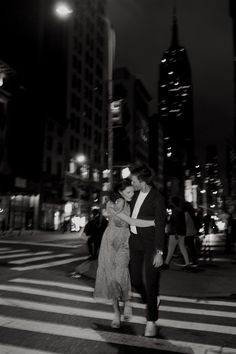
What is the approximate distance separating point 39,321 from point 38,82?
48.6 metres

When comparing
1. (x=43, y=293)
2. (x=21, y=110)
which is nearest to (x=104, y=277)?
(x=43, y=293)

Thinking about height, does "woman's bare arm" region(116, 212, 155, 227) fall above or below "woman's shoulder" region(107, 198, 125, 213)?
below

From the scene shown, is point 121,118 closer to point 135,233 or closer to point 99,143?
point 135,233

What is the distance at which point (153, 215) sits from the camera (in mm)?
5043

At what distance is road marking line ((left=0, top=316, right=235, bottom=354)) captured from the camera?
4.52 m

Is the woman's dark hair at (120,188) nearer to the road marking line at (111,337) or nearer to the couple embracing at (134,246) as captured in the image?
the couple embracing at (134,246)

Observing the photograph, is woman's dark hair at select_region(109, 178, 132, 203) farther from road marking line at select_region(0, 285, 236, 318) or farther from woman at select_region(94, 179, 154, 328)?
road marking line at select_region(0, 285, 236, 318)

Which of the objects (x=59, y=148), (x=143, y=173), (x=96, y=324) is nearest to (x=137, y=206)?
(x=143, y=173)

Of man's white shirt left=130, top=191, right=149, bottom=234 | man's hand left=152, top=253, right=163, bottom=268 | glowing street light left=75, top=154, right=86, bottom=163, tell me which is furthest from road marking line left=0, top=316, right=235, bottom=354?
glowing street light left=75, top=154, right=86, bottom=163

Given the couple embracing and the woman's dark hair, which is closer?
the couple embracing

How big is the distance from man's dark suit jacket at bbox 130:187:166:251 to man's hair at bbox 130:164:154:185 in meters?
0.13

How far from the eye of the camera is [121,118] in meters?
15.6

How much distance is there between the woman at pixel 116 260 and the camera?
212 inches

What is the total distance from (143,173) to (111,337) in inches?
78.7
